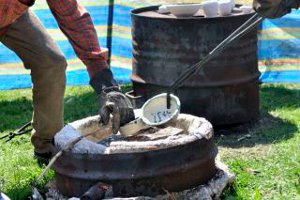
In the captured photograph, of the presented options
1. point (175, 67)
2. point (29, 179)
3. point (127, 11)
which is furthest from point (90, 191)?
point (127, 11)

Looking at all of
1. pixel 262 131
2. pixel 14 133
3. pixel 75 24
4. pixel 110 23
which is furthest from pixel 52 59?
pixel 110 23

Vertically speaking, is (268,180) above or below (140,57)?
below

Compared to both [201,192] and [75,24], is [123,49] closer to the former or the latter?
[75,24]

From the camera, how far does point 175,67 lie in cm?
534

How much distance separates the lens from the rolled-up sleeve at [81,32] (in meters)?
4.00

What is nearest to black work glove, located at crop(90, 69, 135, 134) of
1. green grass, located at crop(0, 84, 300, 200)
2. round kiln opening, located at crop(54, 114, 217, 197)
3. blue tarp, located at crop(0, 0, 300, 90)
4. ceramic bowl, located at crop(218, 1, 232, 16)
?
round kiln opening, located at crop(54, 114, 217, 197)

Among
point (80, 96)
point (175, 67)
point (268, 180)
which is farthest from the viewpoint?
point (80, 96)

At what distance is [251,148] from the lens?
5133mm

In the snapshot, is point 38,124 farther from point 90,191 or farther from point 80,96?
point 80,96

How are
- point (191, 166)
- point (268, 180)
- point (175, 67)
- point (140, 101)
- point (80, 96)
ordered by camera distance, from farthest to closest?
point (80, 96)
point (140, 101)
point (175, 67)
point (268, 180)
point (191, 166)

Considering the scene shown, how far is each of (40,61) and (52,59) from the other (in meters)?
0.09

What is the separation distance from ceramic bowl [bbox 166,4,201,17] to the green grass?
1156 millimetres

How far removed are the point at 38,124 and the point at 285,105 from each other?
2819 mm

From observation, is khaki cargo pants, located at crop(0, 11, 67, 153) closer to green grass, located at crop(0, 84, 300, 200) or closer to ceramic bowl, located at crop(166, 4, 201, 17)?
green grass, located at crop(0, 84, 300, 200)
